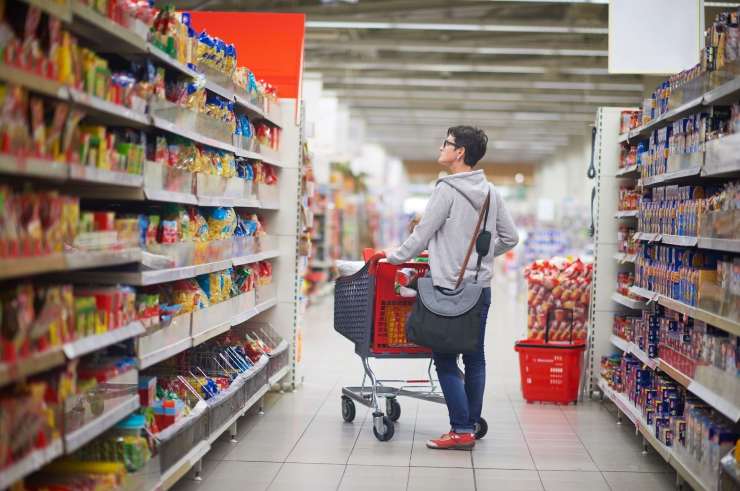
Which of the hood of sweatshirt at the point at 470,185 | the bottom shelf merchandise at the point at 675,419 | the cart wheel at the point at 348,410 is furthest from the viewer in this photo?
the cart wheel at the point at 348,410

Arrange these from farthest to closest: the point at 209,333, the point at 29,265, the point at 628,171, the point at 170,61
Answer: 1. the point at 628,171
2. the point at 209,333
3. the point at 170,61
4. the point at 29,265

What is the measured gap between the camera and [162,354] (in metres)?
3.91

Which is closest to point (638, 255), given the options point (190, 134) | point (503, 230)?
point (503, 230)

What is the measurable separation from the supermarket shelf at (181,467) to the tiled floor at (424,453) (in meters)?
0.19

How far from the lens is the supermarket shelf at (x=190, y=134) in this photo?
3.82 meters

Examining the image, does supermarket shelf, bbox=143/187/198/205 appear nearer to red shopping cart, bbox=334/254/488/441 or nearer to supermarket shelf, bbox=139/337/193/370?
supermarket shelf, bbox=139/337/193/370

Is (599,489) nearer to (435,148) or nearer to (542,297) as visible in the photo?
(542,297)

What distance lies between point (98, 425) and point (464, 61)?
1441cm

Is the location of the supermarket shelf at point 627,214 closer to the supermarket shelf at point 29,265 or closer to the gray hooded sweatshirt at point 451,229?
the gray hooded sweatshirt at point 451,229

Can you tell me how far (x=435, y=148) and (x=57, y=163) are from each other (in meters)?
33.9

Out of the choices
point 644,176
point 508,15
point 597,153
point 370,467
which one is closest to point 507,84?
point 508,15

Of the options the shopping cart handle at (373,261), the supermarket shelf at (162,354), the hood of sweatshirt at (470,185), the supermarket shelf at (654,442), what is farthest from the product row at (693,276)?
the supermarket shelf at (162,354)

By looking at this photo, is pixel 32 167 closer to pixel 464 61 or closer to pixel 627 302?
pixel 627 302

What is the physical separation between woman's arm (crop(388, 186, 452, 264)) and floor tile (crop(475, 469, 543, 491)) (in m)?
1.19
